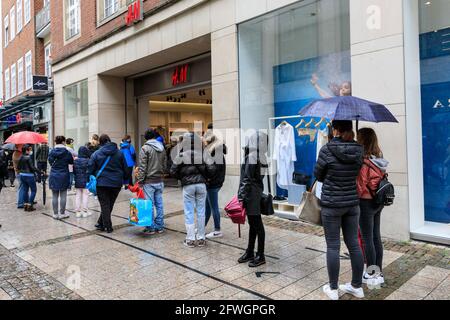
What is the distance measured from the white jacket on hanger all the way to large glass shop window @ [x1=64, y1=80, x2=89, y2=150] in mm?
10022

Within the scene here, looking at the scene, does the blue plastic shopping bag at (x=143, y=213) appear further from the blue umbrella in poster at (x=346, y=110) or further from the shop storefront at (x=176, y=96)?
the blue umbrella in poster at (x=346, y=110)

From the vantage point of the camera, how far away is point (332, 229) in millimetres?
3738

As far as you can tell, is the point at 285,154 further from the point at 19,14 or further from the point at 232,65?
the point at 19,14

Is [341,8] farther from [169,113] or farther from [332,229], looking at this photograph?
[169,113]

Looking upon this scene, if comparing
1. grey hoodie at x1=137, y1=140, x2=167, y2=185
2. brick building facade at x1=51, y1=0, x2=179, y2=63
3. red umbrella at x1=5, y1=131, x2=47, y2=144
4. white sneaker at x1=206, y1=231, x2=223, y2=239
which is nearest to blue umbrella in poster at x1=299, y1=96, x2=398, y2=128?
white sneaker at x1=206, y1=231, x2=223, y2=239

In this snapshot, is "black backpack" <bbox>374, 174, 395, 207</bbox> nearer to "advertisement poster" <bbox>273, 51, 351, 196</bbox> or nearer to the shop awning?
"advertisement poster" <bbox>273, 51, 351, 196</bbox>

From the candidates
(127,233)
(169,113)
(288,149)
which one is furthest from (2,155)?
(169,113)

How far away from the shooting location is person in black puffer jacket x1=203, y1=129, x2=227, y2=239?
5.91 metres

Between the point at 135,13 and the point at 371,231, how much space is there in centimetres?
996

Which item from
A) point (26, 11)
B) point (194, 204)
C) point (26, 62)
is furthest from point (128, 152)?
point (26, 11)

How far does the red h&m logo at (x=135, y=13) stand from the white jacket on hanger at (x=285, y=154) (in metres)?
6.02

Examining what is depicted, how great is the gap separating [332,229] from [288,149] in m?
4.34

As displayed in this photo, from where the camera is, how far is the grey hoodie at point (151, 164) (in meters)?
6.48

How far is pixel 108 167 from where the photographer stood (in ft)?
22.6
